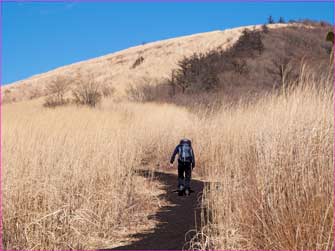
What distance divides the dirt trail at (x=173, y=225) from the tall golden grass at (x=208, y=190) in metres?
0.25

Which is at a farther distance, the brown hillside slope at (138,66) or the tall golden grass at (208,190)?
the brown hillside slope at (138,66)

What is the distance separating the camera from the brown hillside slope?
1563 inches

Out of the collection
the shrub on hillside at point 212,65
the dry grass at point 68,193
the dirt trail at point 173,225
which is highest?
the shrub on hillside at point 212,65

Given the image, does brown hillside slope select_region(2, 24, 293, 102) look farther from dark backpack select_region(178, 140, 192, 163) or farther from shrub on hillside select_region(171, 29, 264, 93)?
dark backpack select_region(178, 140, 192, 163)

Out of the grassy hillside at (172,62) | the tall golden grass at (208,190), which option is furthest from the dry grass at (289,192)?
the grassy hillside at (172,62)

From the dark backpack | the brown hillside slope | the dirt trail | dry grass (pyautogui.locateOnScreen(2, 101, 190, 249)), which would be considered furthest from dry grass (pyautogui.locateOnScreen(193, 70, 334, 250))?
the brown hillside slope

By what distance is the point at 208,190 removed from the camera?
18.9 ft

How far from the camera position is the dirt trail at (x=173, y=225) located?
5.28 metres

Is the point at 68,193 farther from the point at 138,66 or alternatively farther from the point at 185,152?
the point at 138,66

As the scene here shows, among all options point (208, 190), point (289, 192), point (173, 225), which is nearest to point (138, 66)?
point (173, 225)

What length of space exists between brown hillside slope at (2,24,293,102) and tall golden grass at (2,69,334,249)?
25988 millimetres

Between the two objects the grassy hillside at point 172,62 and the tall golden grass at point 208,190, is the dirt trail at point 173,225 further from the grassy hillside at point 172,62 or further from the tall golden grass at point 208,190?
the grassy hillside at point 172,62

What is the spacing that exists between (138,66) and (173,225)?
39.9 metres

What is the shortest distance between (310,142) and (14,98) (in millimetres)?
39848
